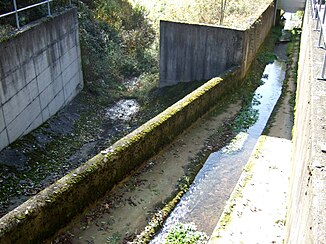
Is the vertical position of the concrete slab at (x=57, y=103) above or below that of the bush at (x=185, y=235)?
above

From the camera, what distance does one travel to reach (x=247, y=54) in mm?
15203

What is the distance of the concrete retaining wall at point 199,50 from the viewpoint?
14.1 meters

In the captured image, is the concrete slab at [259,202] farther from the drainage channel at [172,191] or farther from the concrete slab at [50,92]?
the concrete slab at [50,92]

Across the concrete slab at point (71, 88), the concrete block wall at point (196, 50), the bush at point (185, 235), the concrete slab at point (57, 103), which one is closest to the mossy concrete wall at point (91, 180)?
the bush at point (185, 235)

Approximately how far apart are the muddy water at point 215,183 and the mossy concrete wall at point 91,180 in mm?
1431

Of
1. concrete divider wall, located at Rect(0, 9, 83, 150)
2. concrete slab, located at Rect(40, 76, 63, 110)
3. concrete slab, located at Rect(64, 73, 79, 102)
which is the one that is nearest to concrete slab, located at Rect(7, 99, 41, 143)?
concrete divider wall, located at Rect(0, 9, 83, 150)

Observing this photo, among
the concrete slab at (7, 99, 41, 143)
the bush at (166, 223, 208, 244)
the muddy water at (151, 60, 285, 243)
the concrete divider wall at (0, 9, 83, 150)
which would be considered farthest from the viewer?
the concrete slab at (7, 99, 41, 143)

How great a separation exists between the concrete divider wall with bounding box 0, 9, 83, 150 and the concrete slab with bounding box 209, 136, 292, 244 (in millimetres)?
5697

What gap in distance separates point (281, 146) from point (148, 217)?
4690 millimetres

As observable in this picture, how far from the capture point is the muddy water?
7.67 m

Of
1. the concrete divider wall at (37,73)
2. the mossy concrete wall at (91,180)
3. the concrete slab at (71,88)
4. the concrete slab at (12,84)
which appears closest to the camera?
the mossy concrete wall at (91,180)

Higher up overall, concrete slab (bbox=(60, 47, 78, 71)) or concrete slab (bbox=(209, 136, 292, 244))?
concrete slab (bbox=(60, 47, 78, 71))

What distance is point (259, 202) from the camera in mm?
7805

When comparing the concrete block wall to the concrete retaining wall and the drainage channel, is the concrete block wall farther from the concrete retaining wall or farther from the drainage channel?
the drainage channel
